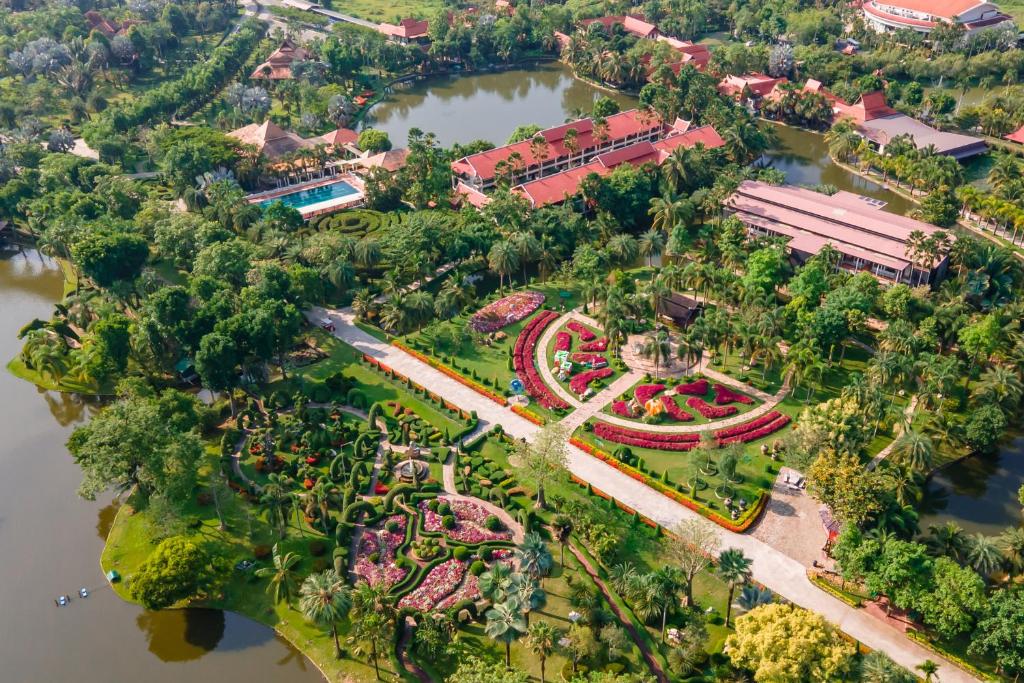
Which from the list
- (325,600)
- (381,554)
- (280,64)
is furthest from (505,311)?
(280,64)

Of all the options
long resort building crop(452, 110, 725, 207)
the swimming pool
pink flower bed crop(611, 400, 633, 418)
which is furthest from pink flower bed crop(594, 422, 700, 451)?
the swimming pool

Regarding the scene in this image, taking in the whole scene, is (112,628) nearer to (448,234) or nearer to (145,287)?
(145,287)

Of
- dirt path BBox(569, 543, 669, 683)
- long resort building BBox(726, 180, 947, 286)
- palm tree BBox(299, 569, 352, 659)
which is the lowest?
dirt path BBox(569, 543, 669, 683)

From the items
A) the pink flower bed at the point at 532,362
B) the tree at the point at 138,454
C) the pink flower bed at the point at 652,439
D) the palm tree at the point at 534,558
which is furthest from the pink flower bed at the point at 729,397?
the tree at the point at 138,454

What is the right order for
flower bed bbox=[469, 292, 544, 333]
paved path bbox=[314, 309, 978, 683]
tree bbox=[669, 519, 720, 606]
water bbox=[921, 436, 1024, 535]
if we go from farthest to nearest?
flower bed bbox=[469, 292, 544, 333]
water bbox=[921, 436, 1024, 535]
tree bbox=[669, 519, 720, 606]
paved path bbox=[314, 309, 978, 683]

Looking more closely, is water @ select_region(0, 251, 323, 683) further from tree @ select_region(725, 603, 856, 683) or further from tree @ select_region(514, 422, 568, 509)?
tree @ select_region(725, 603, 856, 683)

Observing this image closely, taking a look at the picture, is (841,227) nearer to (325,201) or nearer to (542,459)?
(542,459)

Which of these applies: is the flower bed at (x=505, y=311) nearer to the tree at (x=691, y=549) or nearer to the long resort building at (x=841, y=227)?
the long resort building at (x=841, y=227)
